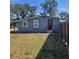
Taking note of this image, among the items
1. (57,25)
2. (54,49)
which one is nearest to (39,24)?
(57,25)

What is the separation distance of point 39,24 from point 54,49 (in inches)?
11.4

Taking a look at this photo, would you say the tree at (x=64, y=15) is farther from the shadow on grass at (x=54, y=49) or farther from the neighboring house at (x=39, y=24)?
the shadow on grass at (x=54, y=49)

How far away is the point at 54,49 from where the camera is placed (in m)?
1.87

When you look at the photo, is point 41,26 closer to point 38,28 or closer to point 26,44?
point 38,28

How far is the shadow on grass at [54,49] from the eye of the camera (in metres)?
1.84

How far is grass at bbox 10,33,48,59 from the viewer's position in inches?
72.5

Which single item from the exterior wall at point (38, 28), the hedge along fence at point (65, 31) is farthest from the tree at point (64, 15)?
the exterior wall at point (38, 28)

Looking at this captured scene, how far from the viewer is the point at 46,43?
190cm

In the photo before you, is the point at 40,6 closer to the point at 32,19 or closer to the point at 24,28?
the point at 32,19

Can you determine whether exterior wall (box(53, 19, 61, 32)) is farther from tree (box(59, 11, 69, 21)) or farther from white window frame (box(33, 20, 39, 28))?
white window frame (box(33, 20, 39, 28))

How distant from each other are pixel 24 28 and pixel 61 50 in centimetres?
43

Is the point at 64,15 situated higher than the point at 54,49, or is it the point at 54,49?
the point at 64,15

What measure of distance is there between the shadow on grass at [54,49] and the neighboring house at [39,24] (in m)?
0.07
